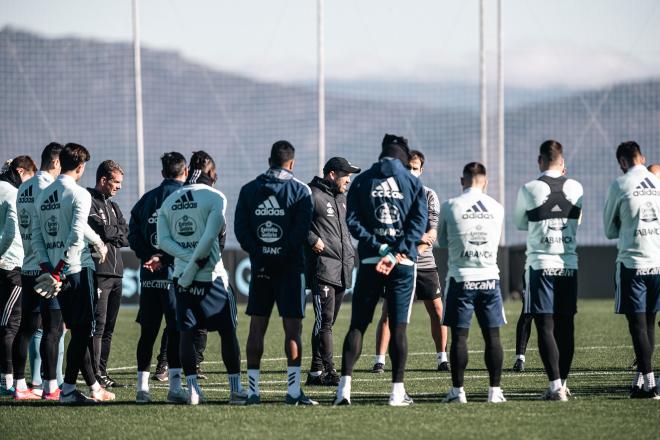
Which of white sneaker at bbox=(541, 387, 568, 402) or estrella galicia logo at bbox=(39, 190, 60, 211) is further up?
estrella galicia logo at bbox=(39, 190, 60, 211)

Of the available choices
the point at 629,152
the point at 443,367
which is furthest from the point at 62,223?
the point at 629,152

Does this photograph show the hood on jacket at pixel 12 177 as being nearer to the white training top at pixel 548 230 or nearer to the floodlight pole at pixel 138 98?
the white training top at pixel 548 230

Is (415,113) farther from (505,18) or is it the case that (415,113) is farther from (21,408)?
(21,408)

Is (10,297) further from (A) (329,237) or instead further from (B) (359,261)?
(B) (359,261)

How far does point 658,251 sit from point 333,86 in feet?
82.4

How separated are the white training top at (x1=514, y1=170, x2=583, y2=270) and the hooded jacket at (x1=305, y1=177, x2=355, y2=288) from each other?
8.93 ft

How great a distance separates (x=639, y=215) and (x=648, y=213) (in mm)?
85

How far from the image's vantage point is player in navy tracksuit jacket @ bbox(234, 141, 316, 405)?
368 inches

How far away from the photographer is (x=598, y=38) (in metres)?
35.7

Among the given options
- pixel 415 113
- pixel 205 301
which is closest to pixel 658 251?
pixel 205 301

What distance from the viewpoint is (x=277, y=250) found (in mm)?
9336

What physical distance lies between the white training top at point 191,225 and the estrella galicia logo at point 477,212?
2100mm

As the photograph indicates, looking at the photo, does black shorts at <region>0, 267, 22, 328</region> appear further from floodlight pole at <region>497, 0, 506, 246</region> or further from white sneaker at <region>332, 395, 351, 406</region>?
floodlight pole at <region>497, 0, 506, 246</region>

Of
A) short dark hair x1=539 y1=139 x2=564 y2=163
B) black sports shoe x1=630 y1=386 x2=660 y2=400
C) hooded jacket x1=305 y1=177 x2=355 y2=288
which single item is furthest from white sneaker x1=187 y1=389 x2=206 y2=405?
black sports shoe x1=630 y1=386 x2=660 y2=400
